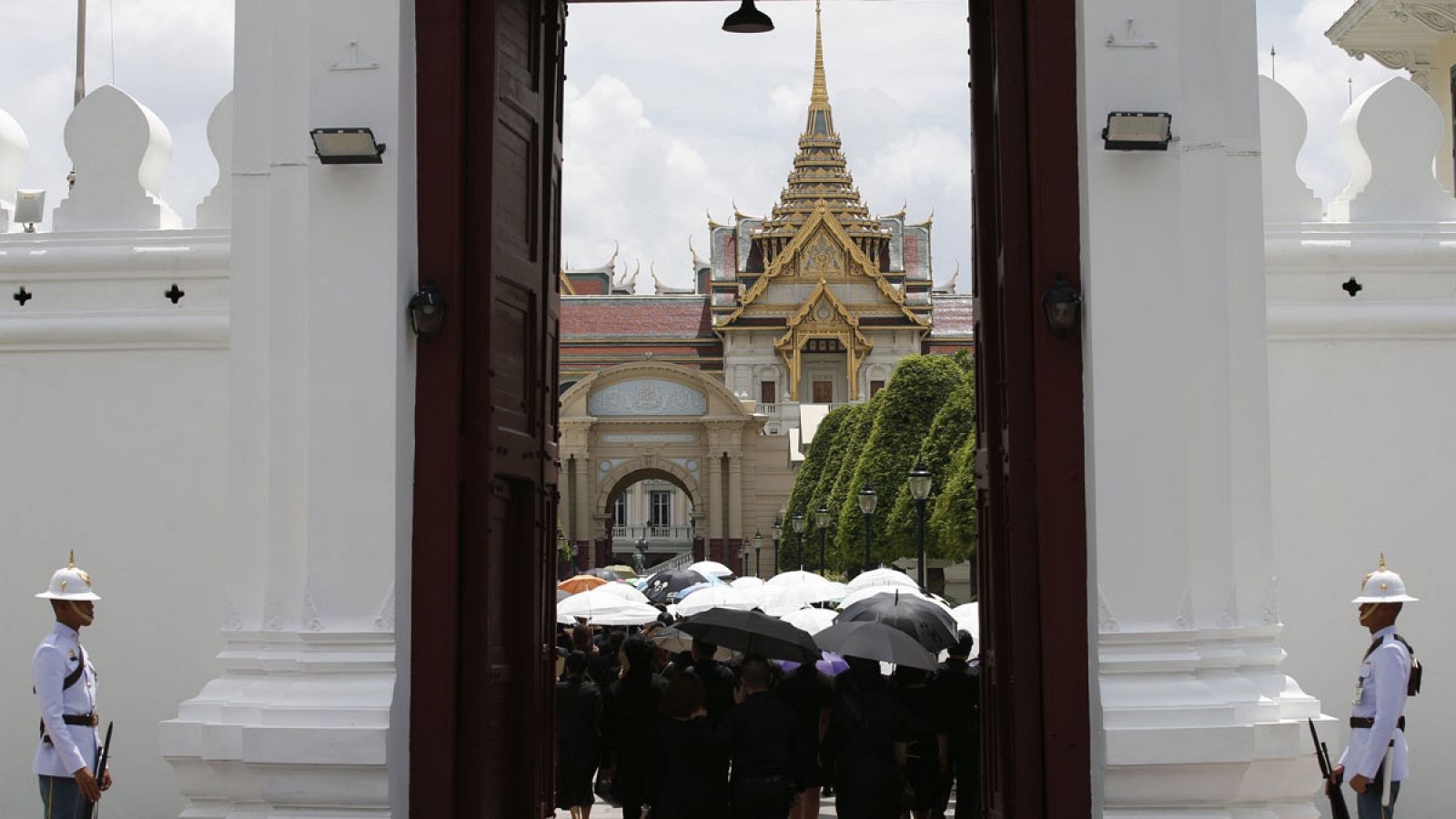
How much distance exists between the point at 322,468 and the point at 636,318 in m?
81.9

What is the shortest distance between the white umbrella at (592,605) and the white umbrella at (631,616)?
4 centimetres

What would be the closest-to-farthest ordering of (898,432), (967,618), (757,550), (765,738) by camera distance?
1. (765,738)
2. (967,618)
3. (898,432)
4. (757,550)

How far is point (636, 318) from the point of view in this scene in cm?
8938

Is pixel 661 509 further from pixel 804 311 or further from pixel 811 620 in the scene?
pixel 811 620

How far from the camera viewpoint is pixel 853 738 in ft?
31.6

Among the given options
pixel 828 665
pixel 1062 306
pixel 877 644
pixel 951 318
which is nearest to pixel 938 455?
pixel 828 665

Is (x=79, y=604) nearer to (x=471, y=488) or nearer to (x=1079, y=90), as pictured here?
(x=471, y=488)

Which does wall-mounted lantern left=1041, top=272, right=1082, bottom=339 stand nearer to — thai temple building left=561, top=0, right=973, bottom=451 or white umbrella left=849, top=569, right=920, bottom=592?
white umbrella left=849, top=569, right=920, bottom=592

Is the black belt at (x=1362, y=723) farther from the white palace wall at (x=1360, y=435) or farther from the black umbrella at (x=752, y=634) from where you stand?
the black umbrella at (x=752, y=634)

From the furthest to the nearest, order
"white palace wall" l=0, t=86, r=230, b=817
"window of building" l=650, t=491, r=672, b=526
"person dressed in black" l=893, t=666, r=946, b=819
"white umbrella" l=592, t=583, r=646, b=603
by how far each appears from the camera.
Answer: "window of building" l=650, t=491, r=672, b=526, "white umbrella" l=592, t=583, r=646, b=603, "person dressed in black" l=893, t=666, r=946, b=819, "white palace wall" l=0, t=86, r=230, b=817

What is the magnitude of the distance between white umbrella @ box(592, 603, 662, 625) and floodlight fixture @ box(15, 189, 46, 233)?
9024 millimetres

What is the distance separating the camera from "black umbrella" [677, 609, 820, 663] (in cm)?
1129

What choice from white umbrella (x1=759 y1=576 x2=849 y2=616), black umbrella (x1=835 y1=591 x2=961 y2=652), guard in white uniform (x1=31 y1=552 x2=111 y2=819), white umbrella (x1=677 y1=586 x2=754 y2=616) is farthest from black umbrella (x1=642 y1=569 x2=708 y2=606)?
guard in white uniform (x1=31 y1=552 x2=111 y2=819)

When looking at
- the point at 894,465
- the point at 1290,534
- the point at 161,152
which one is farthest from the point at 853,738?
the point at 894,465
